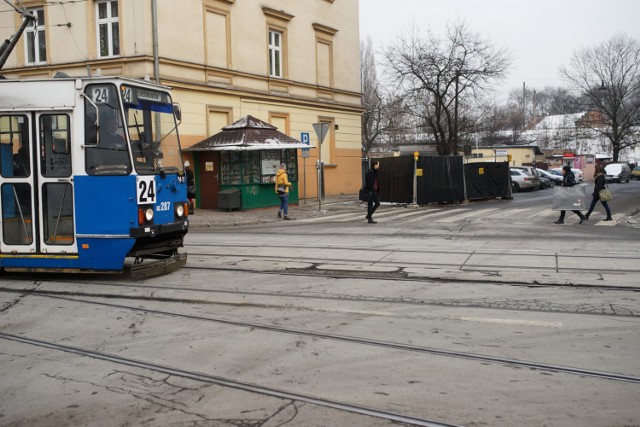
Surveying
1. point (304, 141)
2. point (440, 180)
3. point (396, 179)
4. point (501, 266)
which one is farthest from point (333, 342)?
point (440, 180)

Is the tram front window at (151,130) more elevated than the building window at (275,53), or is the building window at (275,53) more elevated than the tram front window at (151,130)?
the building window at (275,53)

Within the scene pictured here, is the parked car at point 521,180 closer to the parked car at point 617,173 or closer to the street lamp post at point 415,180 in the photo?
the street lamp post at point 415,180

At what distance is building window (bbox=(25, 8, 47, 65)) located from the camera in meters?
23.2

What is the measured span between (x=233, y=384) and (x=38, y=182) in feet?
18.1

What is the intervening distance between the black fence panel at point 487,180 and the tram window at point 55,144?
20992 mm

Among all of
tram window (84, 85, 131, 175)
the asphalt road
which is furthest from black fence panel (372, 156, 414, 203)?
tram window (84, 85, 131, 175)

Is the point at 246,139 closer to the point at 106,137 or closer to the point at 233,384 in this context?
the point at 106,137

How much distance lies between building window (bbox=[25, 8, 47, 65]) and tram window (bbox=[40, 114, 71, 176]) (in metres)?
16.6

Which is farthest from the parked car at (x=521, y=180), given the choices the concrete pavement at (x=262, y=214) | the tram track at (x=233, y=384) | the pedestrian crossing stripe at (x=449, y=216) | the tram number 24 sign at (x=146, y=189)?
the tram track at (x=233, y=384)

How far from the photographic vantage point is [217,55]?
78.7ft

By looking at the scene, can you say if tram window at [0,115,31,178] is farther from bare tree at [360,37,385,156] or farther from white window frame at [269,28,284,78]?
bare tree at [360,37,385,156]

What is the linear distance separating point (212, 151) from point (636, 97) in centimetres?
5356

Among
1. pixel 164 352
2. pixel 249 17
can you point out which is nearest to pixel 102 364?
pixel 164 352

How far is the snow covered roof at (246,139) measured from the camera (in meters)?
21.8
